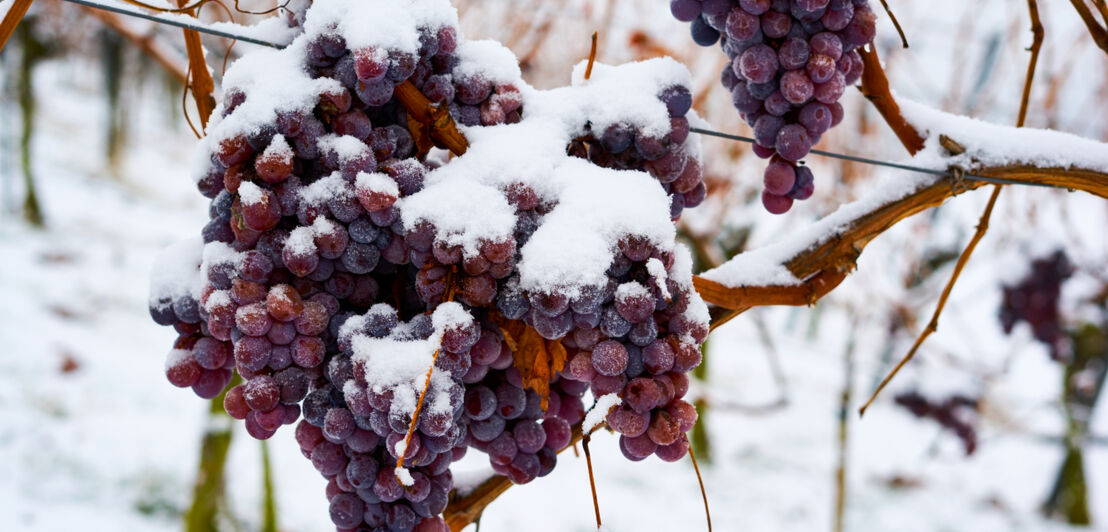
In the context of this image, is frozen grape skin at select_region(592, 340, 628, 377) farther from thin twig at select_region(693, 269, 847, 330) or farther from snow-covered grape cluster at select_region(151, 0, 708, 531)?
thin twig at select_region(693, 269, 847, 330)

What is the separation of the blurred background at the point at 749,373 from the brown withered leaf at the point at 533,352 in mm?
419

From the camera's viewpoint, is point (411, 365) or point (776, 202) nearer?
point (411, 365)

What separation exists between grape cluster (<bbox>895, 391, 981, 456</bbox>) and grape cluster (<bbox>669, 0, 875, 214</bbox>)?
282cm

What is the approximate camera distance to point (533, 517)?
11.2 ft

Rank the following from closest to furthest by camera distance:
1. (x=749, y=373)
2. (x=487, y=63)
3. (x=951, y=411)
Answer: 1. (x=487, y=63)
2. (x=951, y=411)
3. (x=749, y=373)

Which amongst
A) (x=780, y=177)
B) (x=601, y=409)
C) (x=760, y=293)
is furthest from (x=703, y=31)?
(x=601, y=409)

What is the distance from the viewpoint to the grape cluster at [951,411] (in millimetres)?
2994

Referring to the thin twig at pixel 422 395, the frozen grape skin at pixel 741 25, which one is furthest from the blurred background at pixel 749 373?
the thin twig at pixel 422 395

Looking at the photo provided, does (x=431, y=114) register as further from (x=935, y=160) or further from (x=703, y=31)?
(x=935, y=160)

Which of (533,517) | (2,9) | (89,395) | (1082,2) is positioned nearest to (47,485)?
(89,395)

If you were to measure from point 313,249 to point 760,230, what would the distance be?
12.3ft

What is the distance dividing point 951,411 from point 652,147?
2987mm

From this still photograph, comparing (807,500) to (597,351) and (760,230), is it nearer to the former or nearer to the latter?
(760,230)

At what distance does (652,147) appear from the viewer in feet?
Result: 1.94
